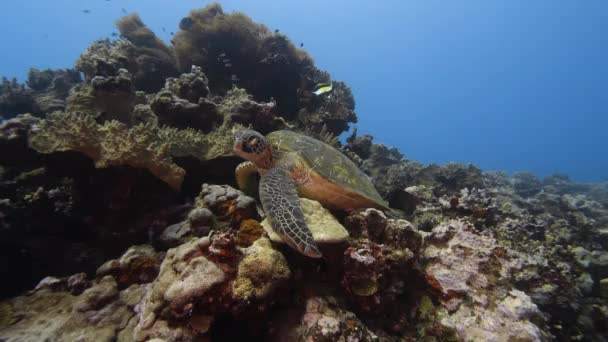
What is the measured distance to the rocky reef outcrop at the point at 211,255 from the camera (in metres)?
2.49

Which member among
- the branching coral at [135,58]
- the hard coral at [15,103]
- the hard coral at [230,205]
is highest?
the branching coral at [135,58]

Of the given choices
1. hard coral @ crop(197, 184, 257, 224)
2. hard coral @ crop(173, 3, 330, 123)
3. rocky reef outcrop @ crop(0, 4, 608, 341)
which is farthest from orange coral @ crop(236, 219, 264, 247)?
hard coral @ crop(173, 3, 330, 123)

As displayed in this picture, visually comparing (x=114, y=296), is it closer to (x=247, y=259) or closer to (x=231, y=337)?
(x=231, y=337)

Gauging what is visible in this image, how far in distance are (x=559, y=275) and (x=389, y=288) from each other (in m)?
2.76

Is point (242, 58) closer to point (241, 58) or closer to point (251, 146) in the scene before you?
point (241, 58)

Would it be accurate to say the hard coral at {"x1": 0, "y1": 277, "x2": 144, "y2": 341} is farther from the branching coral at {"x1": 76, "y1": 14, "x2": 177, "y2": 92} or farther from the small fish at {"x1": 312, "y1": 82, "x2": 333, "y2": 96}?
the small fish at {"x1": 312, "y1": 82, "x2": 333, "y2": 96}

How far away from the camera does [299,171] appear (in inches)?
181

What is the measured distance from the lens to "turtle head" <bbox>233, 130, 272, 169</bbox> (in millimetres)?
4367

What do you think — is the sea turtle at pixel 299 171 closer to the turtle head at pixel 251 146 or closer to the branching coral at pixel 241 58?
the turtle head at pixel 251 146

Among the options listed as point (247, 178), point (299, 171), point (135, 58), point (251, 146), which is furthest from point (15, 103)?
point (299, 171)

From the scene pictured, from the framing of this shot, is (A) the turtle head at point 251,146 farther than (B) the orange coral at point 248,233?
Yes

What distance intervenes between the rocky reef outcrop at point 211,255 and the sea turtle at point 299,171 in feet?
1.61

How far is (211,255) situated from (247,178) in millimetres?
2503

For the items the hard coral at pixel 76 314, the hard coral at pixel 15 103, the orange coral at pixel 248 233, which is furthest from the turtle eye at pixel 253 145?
the hard coral at pixel 15 103
